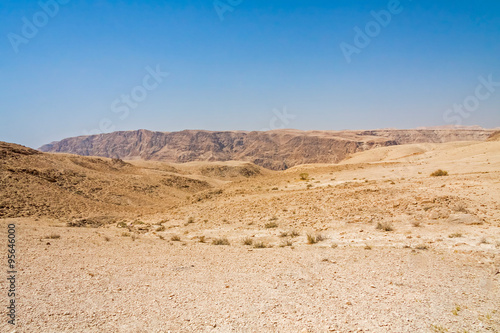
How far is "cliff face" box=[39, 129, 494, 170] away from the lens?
4053 inches

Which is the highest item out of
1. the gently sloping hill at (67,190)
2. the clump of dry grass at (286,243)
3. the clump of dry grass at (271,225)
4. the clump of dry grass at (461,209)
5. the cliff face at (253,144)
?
the cliff face at (253,144)

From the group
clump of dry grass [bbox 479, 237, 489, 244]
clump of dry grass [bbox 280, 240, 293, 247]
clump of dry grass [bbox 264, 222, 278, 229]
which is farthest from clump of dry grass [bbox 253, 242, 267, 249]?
clump of dry grass [bbox 479, 237, 489, 244]

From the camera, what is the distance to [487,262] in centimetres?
686

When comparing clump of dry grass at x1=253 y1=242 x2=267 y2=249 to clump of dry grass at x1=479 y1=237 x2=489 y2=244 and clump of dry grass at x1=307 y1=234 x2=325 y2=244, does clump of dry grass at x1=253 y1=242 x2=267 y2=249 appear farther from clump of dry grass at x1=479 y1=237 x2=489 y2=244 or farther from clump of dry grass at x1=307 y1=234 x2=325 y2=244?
clump of dry grass at x1=479 y1=237 x2=489 y2=244

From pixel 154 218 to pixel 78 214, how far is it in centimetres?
535

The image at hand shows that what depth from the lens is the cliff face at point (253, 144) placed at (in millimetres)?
102938

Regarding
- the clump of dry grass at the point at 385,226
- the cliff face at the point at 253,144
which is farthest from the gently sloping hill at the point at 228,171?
the clump of dry grass at the point at 385,226

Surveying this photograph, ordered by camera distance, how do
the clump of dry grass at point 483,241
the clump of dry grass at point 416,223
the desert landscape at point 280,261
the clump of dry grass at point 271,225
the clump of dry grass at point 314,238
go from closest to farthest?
the desert landscape at point 280,261, the clump of dry grass at point 483,241, the clump of dry grass at point 314,238, the clump of dry grass at point 416,223, the clump of dry grass at point 271,225

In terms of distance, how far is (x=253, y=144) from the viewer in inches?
4875

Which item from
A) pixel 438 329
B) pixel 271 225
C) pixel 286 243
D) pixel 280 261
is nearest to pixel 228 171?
pixel 271 225

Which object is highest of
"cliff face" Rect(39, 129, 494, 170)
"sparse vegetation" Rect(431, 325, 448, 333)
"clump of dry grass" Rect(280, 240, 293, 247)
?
"cliff face" Rect(39, 129, 494, 170)

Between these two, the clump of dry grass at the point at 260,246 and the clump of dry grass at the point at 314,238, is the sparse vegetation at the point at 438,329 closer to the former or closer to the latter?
the clump of dry grass at the point at 314,238

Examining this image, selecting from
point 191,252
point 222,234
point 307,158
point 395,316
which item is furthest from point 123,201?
point 307,158

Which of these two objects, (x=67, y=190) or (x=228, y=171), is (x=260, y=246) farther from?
(x=228, y=171)
